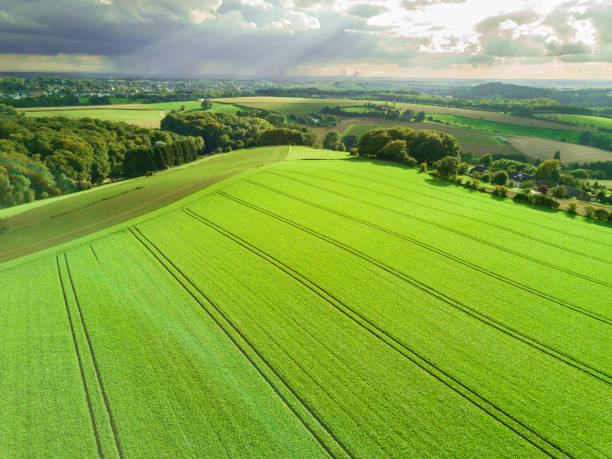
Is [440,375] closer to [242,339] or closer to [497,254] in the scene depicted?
[242,339]

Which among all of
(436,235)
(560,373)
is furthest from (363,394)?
(436,235)

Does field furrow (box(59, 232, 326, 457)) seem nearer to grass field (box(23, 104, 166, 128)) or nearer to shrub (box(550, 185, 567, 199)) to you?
shrub (box(550, 185, 567, 199))

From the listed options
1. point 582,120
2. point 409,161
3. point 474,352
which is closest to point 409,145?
point 409,161

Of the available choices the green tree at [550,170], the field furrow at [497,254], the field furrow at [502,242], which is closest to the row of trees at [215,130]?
the field furrow at [497,254]

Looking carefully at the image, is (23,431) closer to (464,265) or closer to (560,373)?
(560,373)

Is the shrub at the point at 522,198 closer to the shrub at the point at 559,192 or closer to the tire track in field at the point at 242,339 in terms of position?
the shrub at the point at 559,192
